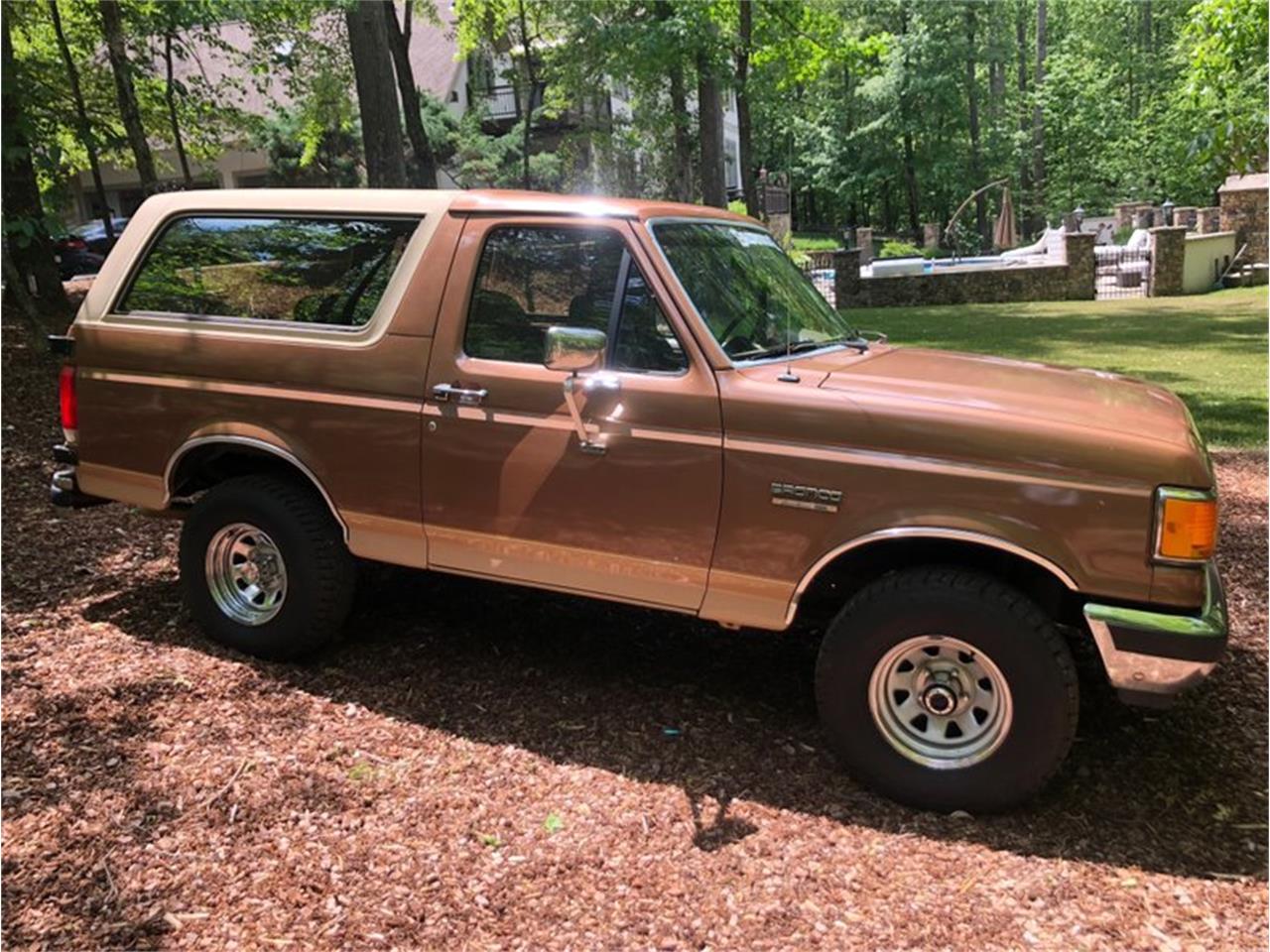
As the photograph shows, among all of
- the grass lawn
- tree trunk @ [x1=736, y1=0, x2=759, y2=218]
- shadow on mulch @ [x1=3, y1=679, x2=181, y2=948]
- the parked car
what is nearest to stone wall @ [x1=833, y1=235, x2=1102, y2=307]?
the grass lawn

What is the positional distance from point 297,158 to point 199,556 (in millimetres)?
24849

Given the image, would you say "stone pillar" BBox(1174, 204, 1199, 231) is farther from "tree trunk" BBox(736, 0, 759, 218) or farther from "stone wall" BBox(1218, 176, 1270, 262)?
"tree trunk" BBox(736, 0, 759, 218)

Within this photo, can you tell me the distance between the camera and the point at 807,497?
10.9 ft

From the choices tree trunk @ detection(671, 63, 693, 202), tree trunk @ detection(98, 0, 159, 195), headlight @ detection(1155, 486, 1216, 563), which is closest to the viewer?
headlight @ detection(1155, 486, 1216, 563)

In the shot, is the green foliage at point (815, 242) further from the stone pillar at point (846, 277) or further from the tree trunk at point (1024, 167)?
the stone pillar at point (846, 277)

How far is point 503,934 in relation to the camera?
9.03 ft

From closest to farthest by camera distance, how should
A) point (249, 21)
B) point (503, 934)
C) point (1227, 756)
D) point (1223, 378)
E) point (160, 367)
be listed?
point (503, 934)
point (1227, 756)
point (160, 367)
point (1223, 378)
point (249, 21)

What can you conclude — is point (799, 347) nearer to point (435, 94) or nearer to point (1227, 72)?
point (1227, 72)

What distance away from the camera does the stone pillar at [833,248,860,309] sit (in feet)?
74.4

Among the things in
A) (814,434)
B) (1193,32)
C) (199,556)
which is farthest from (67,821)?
(1193,32)

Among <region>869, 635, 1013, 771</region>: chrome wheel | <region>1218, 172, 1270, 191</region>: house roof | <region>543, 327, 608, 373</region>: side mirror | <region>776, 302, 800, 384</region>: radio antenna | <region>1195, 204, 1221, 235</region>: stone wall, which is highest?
<region>1218, 172, 1270, 191</region>: house roof

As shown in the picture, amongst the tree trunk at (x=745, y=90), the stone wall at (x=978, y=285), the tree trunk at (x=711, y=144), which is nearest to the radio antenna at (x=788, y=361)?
the tree trunk at (x=745, y=90)

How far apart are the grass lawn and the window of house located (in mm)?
6886

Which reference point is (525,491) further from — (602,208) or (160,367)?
(160,367)
